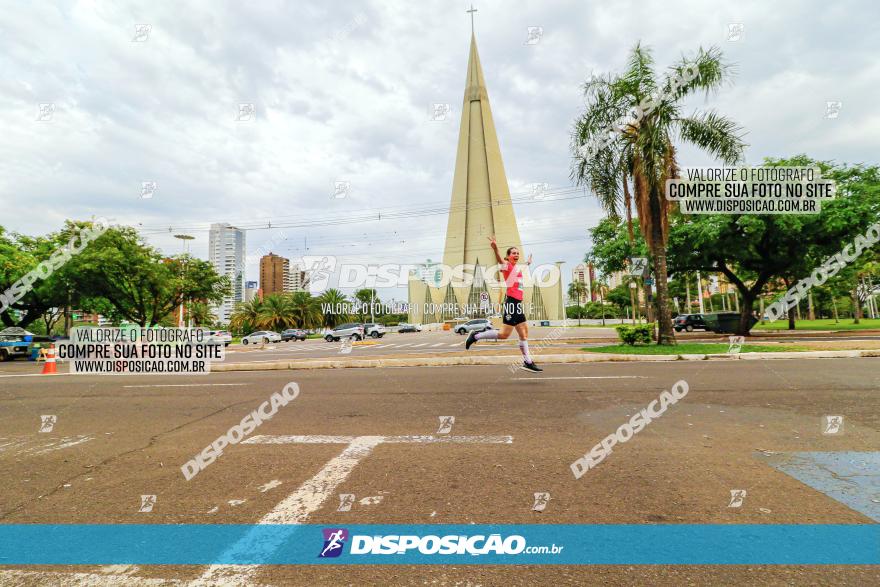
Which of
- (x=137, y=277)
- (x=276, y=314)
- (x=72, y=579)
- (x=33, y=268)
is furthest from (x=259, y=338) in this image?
(x=72, y=579)

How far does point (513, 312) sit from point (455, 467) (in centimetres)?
492

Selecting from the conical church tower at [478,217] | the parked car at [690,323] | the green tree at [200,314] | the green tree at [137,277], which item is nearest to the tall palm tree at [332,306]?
the green tree at [200,314]

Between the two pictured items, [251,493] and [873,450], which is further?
[873,450]

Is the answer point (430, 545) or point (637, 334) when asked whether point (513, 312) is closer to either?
point (430, 545)

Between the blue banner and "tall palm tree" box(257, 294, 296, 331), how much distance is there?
61.9 m

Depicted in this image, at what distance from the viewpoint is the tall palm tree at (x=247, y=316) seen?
62000mm

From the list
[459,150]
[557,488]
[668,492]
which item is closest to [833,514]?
[668,492]

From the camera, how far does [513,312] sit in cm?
809

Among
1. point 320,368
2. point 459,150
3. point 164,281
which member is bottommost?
point 320,368

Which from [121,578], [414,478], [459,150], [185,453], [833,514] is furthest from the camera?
[459,150]

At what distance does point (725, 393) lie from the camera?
6.33 m

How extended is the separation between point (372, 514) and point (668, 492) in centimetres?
201

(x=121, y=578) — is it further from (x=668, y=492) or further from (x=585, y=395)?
(x=585, y=395)

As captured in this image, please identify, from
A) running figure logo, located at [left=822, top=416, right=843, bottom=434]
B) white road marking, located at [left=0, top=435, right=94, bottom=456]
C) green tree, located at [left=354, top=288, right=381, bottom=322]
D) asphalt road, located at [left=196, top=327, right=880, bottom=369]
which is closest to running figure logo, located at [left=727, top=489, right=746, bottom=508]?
running figure logo, located at [left=822, top=416, right=843, bottom=434]
